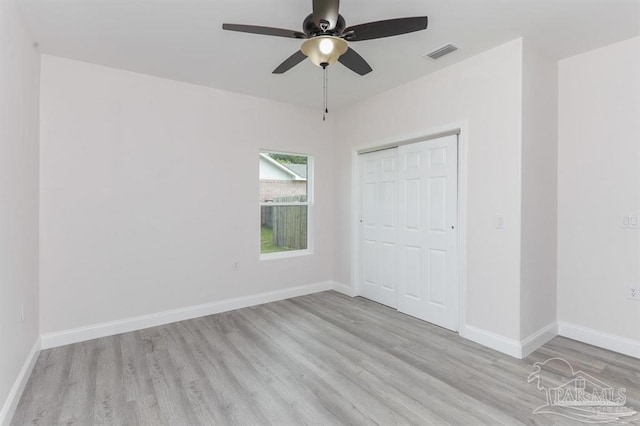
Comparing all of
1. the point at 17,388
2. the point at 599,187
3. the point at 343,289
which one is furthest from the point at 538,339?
the point at 17,388

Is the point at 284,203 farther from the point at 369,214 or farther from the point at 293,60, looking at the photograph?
the point at 293,60

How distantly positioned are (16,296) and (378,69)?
366 centimetres

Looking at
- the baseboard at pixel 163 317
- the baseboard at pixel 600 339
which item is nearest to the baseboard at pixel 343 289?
the baseboard at pixel 163 317

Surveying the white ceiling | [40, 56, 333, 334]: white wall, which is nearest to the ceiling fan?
the white ceiling

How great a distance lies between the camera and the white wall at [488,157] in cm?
283

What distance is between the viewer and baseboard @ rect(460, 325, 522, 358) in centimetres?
280

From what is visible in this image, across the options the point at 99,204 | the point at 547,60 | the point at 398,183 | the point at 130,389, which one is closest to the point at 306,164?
the point at 398,183

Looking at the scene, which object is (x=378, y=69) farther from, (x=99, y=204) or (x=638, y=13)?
(x=99, y=204)

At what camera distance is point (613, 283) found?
115 inches

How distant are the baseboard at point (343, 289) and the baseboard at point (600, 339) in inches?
96.3

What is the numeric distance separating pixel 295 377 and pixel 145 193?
2507 mm

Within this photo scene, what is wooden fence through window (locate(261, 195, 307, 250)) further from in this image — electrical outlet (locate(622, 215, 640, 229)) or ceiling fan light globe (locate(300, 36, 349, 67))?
electrical outlet (locate(622, 215, 640, 229))

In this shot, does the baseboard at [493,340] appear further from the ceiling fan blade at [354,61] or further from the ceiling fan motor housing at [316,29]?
the ceiling fan motor housing at [316,29]

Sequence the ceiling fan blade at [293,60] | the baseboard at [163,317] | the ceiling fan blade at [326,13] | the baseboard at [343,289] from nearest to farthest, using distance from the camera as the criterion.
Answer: the ceiling fan blade at [326,13] < the ceiling fan blade at [293,60] < the baseboard at [163,317] < the baseboard at [343,289]
